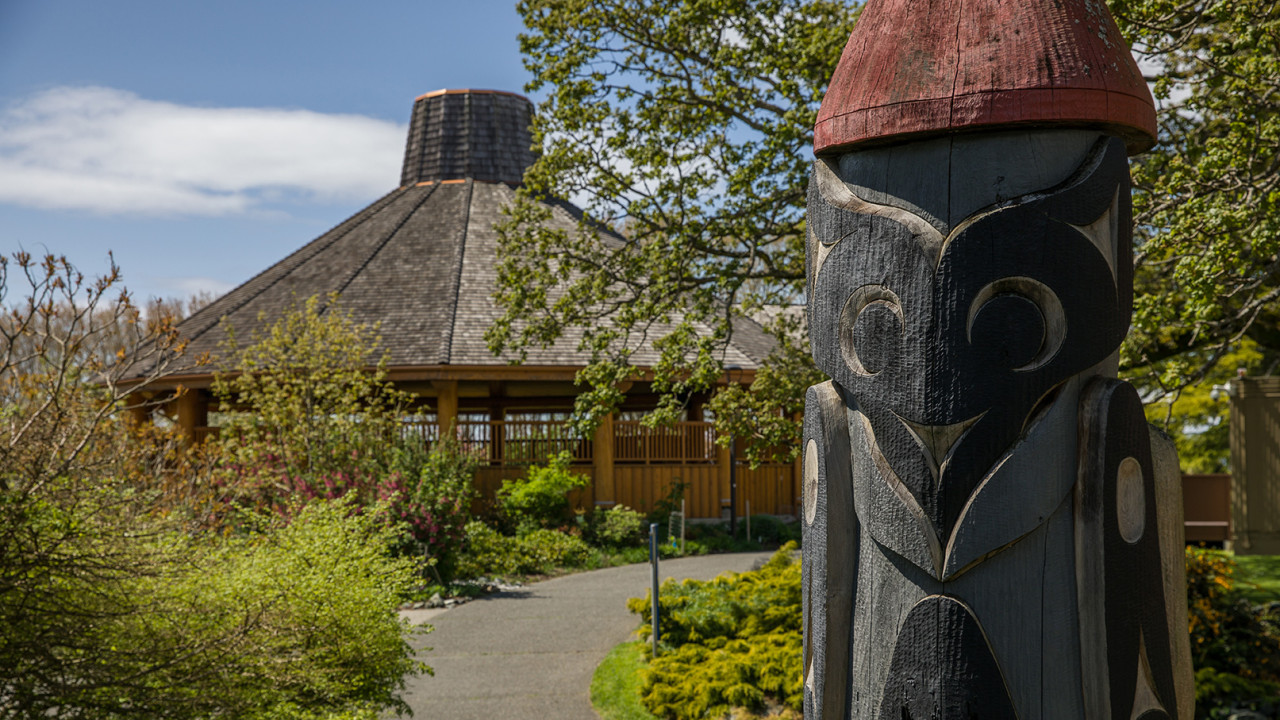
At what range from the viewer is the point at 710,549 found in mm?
17688

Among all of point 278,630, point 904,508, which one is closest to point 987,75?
point 904,508

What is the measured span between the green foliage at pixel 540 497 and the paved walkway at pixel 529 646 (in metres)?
2.17

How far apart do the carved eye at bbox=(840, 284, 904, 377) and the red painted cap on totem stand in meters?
0.44

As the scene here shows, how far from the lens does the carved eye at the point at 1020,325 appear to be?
247cm

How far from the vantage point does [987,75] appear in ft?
8.39

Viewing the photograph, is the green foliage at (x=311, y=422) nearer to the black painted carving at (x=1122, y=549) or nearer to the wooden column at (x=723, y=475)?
the wooden column at (x=723, y=475)

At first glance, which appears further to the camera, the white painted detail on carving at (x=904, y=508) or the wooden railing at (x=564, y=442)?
the wooden railing at (x=564, y=442)

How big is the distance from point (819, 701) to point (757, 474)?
18679mm

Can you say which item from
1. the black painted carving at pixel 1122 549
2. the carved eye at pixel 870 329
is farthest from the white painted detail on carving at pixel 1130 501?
the carved eye at pixel 870 329

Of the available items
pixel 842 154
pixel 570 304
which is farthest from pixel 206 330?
pixel 842 154

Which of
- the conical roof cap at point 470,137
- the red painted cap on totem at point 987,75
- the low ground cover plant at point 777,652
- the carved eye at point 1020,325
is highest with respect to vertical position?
the conical roof cap at point 470,137

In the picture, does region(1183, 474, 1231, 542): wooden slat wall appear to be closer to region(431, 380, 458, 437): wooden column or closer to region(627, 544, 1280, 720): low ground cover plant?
region(627, 544, 1280, 720): low ground cover plant

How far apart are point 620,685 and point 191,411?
586 inches

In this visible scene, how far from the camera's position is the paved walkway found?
852 centimetres
